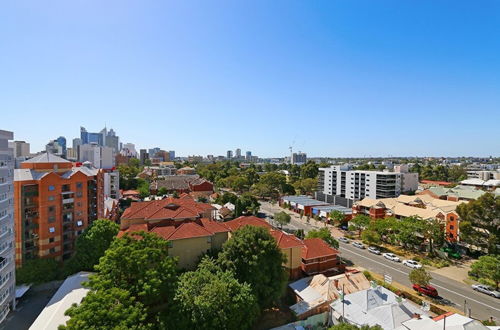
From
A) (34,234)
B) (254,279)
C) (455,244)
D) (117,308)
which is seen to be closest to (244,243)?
(254,279)

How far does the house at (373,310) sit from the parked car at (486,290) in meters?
10.2

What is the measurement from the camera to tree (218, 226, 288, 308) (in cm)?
1955

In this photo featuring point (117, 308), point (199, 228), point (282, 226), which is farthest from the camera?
point (282, 226)

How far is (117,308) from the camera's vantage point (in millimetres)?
13672

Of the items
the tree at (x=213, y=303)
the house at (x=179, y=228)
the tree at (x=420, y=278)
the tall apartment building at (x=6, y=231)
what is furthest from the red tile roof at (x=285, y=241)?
the tall apartment building at (x=6, y=231)

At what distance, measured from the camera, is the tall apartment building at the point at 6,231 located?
2094cm

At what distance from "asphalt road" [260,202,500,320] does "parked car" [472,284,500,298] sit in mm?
386

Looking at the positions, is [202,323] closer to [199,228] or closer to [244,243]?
[244,243]

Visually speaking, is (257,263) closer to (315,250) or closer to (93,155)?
(315,250)

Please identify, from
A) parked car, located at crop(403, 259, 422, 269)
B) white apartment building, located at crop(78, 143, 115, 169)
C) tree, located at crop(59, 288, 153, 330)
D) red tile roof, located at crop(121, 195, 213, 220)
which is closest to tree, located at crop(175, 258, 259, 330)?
tree, located at crop(59, 288, 153, 330)

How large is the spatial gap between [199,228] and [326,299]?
12264 mm

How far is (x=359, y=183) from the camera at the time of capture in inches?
2447

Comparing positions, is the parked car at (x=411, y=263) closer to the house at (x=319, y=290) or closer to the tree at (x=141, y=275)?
the house at (x=319, y=290)

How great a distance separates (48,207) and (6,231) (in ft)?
21.1
